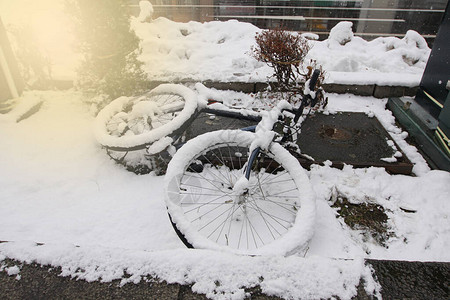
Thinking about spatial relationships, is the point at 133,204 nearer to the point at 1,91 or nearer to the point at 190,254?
the point at 190,254

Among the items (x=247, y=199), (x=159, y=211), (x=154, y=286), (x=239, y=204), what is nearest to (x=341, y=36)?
(x=247, y=199)

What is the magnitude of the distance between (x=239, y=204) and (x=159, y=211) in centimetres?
102

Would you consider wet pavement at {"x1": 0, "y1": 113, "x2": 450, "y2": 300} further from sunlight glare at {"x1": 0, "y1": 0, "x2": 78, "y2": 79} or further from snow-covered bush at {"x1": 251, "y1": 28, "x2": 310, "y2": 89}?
sunlight glare at {"x1": 0, "y1": 0, "x2": 78, "y2": 79}

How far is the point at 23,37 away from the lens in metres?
5.59

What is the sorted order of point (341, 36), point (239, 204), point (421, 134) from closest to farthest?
1. point (239, 204)
2. point (421, 134)
3. point (341, 36)

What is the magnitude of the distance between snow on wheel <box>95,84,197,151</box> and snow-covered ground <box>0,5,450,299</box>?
483 millimetres

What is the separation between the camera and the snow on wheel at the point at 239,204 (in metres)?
2.64

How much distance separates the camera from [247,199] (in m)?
3.20

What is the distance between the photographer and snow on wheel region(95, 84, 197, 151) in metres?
3.67

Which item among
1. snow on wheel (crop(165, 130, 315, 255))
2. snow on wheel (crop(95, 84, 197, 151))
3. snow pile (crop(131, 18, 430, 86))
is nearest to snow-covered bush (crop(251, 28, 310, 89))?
snow pile (crop(131, 18, 430, 86))

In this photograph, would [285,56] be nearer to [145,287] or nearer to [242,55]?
[242,55]

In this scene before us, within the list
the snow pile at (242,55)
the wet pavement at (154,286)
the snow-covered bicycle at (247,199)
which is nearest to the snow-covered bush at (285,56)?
the snow pile at (242,55)

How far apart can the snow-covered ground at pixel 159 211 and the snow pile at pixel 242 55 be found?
0.07m

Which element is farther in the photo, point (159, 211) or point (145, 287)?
point (159, 211)
